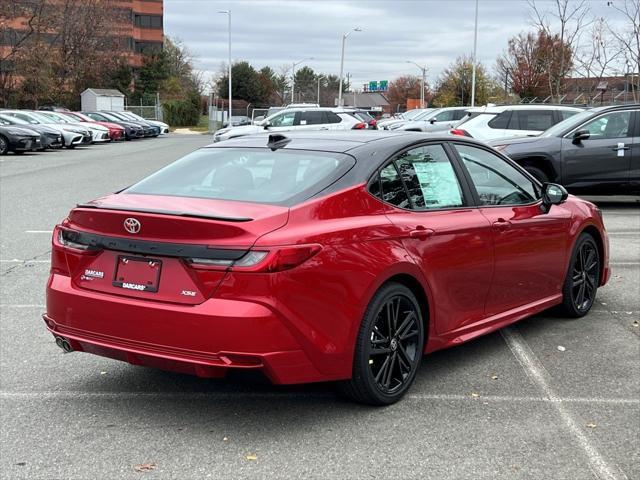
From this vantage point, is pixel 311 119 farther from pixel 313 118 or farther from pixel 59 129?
pixel 59 129

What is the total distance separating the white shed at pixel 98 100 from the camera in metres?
63.2

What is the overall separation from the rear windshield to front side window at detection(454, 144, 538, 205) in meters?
1.21

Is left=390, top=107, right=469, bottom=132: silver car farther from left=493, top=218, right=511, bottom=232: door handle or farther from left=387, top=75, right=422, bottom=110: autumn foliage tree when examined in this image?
left=387, top=75, right=422, bottom=110: autumn foliage tree

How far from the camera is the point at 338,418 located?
428cm

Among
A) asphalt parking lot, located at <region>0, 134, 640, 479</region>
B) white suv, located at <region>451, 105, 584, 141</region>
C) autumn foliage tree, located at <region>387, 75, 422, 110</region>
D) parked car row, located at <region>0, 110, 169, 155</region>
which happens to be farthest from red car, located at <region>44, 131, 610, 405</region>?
autumn foliage tree, located at <region>387, 75, 422, 110</region>

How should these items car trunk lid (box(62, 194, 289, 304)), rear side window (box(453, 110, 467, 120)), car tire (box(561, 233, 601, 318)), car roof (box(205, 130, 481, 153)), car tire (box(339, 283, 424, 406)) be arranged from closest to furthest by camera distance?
car trunk lid (box(62, 194, 289, 304)) < car tire (box(339, 283, 424, 406)) < car roof (box(205, 130, 481, 153)) < car tire (box(561, 233, 601, 318)) < rear side window (box(453, 110, 467, 120))

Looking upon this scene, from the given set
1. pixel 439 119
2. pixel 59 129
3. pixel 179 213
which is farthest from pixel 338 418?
pixel 59 129

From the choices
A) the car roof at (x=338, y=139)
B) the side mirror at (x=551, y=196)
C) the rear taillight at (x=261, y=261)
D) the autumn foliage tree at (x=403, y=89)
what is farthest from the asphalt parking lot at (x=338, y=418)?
the autumn foliage tree at (x=403, y=89)

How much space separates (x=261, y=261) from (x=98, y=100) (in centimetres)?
6311

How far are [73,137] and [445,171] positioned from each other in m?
30.0

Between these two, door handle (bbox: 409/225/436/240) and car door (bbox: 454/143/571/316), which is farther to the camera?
car door (bbox: 454/143/571/316)

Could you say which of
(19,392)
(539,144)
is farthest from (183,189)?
(539,144)

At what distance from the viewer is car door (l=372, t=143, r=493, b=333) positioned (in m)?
4.59

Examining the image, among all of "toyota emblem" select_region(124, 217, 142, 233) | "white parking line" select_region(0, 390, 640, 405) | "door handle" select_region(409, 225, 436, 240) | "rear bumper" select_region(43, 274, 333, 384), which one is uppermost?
"toyota emblem" select_region(124, 217, 142, 233)
